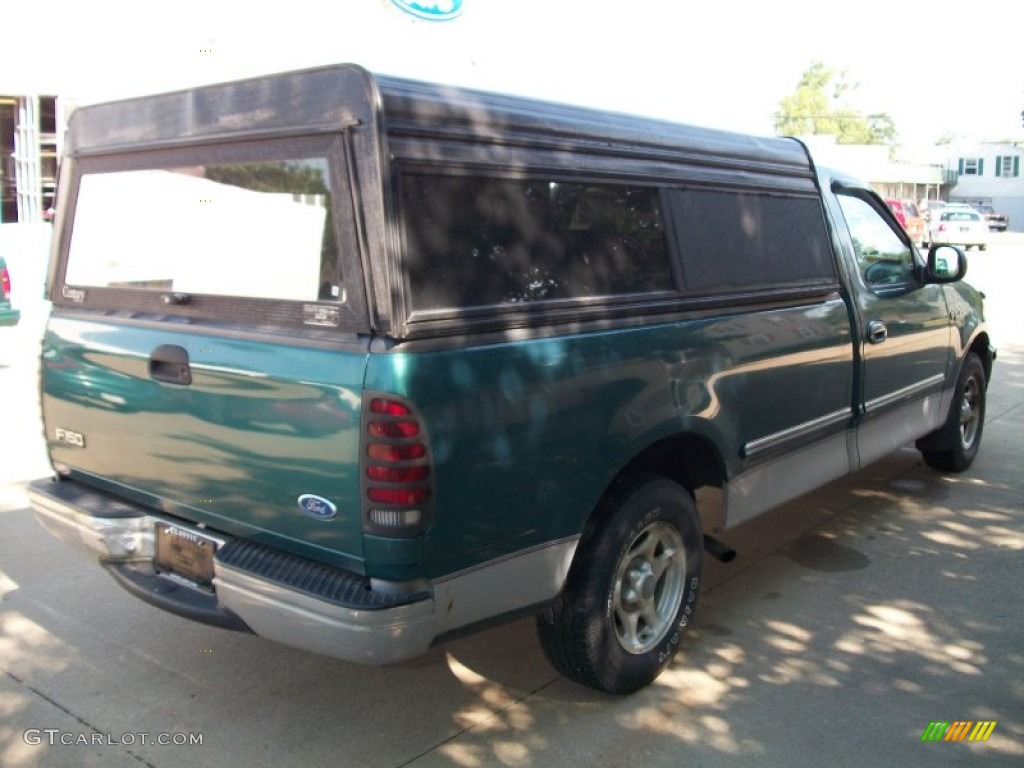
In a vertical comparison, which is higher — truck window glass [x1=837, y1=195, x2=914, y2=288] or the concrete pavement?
truck window glass [x1=837, y1=195, x2=914, y2=288]

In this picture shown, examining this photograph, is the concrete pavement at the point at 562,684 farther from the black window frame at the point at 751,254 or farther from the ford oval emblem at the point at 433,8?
the ford oval emblem at the point at 433,8

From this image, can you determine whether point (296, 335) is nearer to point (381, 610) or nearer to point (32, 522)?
point (381, 610)

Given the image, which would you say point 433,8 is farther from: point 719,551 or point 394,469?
point 394,469

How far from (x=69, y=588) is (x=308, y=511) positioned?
7.68ft

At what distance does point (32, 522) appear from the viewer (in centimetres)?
558

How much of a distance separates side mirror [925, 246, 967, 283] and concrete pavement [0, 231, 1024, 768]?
1528mm

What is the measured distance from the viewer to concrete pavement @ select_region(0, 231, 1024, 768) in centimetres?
337

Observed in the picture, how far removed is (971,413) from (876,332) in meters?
2.17

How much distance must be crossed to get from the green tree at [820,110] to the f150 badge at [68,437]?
79.0 metres

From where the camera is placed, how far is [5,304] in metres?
9.91

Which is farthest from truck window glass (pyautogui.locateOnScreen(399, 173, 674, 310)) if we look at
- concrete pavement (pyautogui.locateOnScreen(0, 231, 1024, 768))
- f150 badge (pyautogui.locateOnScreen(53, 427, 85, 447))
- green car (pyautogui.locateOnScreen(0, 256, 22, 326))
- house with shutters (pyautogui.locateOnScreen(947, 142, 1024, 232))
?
house with shutters (pyautogui.locateOnScreen(947, 142, 1024, 232))

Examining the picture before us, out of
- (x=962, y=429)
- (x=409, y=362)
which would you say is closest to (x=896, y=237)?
(x=962, y=429)

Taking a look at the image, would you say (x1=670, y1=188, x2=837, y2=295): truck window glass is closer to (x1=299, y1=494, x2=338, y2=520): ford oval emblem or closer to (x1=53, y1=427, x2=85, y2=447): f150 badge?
(x1=299, y1=494, x2=338, y2=520): ford oval emblem
